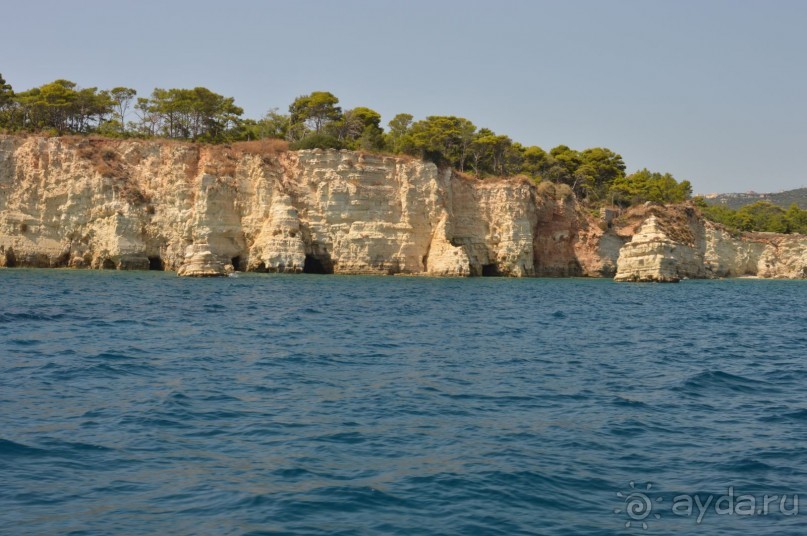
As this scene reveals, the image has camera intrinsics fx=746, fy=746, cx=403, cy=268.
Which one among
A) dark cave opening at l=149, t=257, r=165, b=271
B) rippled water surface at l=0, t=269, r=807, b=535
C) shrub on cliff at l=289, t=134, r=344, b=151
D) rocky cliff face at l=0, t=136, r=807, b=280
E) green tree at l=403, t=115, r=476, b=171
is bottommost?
rippled water surface at l=0, t=269, r=807, b=535

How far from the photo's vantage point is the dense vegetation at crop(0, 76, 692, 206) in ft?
212

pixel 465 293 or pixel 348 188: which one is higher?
pixel 348 188

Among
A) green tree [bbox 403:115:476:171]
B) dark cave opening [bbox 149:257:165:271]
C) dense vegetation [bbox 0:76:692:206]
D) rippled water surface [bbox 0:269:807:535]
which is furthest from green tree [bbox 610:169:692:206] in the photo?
rippled water surface [bbox 0:269:807:535]

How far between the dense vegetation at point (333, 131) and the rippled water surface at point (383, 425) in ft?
132

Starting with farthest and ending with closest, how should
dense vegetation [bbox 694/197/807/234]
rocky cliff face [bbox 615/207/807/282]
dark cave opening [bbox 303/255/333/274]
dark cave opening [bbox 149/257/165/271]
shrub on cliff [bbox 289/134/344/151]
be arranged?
dense vegetation [bbox 694/197/807/234]
shrub on cliff [bbox 289/134/344/151]
rocky cliff face [bbox 615/207/807/282]
dark cave opening [bbox 303/255/333/274]
dark cave opening [bbox 149/257/165/271]

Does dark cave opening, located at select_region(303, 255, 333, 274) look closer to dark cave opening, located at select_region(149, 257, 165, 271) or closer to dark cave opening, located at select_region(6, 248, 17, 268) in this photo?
dark cave opening, located at select_region(149, 257, 165, 271)

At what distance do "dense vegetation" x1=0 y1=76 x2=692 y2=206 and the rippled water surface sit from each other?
4033 centimetres

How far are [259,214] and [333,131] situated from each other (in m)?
19.4

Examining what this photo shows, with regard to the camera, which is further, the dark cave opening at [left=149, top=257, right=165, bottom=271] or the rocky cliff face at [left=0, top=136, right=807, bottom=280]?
the dark cave opening at [left=149, top=257, right=165, bottom=271]

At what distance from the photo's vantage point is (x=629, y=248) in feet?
191

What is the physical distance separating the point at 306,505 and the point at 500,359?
10410mm

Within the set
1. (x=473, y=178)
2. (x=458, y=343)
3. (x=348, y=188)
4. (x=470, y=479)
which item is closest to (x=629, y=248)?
(x=473, y=178)

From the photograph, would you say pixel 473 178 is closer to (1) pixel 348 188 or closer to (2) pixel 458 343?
(1) pixel 348 188

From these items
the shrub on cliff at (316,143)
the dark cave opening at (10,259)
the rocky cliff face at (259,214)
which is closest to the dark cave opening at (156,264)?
the rocky cliff face at (259,214)
